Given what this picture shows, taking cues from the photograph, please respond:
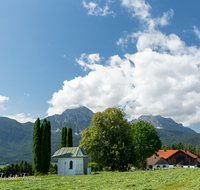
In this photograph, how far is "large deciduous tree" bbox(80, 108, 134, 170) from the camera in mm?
44922

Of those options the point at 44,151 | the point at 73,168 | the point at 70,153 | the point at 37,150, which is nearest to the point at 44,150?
the point at 44,151

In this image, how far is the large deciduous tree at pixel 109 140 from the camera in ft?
147

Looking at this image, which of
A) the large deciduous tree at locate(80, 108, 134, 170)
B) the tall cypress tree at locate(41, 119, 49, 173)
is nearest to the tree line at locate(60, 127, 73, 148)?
the large deciduous tree at locate(80, 108, 134, 170)

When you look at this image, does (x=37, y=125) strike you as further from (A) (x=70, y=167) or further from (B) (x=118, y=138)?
(B) (x=118, y=138)

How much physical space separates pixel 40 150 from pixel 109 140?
1727cm

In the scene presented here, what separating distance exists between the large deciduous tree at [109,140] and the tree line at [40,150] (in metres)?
9.46

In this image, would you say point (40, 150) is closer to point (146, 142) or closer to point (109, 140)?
point (109, 140)

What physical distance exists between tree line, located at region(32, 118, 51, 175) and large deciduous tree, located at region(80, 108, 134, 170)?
31.1 feet

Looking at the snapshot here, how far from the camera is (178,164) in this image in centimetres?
8931

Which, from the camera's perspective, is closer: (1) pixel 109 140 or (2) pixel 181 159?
(1) pixel 109 140

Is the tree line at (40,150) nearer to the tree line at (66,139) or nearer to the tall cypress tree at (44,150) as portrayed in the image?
the tall cypress tree at (44,150)

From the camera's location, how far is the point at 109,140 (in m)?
46.2

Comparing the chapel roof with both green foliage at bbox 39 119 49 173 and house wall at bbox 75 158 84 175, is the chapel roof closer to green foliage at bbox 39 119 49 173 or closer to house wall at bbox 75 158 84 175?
house wall at bbox 75 158 84 175

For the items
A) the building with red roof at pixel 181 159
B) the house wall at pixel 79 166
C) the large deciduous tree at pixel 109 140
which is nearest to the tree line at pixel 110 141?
the large deciduous tree at pixel 109 140
